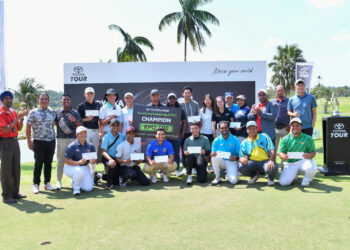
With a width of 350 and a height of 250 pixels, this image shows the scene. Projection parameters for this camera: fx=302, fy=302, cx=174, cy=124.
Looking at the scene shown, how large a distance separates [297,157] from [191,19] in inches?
854

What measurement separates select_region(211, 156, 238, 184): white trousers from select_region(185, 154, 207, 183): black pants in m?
0.24

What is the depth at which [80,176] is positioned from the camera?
5.55 meters

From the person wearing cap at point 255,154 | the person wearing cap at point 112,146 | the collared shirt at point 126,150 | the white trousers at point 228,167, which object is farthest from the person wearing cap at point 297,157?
the person wearing cap at point 112,146

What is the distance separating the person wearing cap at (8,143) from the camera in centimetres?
482

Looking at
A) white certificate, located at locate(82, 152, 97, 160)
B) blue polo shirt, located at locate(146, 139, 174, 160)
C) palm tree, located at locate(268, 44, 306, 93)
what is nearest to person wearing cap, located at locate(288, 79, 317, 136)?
blue polo shirt, located at locate(146, 139, 174, 160)

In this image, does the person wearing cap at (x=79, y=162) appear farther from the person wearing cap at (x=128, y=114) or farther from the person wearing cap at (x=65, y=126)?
the person wearing cap at (x=128, y=114)

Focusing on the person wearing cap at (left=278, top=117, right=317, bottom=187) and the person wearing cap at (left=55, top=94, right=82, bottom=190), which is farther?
the person wearing cap at (left=55, top=94, right=82, bottom=190)

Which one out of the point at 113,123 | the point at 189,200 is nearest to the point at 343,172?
the point at 189,200

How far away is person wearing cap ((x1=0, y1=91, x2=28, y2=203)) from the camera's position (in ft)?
15.8

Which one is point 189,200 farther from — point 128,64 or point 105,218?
point 128,64

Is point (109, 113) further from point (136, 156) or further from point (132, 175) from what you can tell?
point (132, 175)

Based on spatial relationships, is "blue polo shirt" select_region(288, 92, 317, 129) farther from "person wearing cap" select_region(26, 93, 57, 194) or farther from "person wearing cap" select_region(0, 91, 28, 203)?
"person wearing cap" select_region(0, 91, 28, 203)

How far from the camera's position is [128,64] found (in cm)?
1014

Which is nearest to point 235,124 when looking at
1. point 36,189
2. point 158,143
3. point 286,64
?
point 158,143
